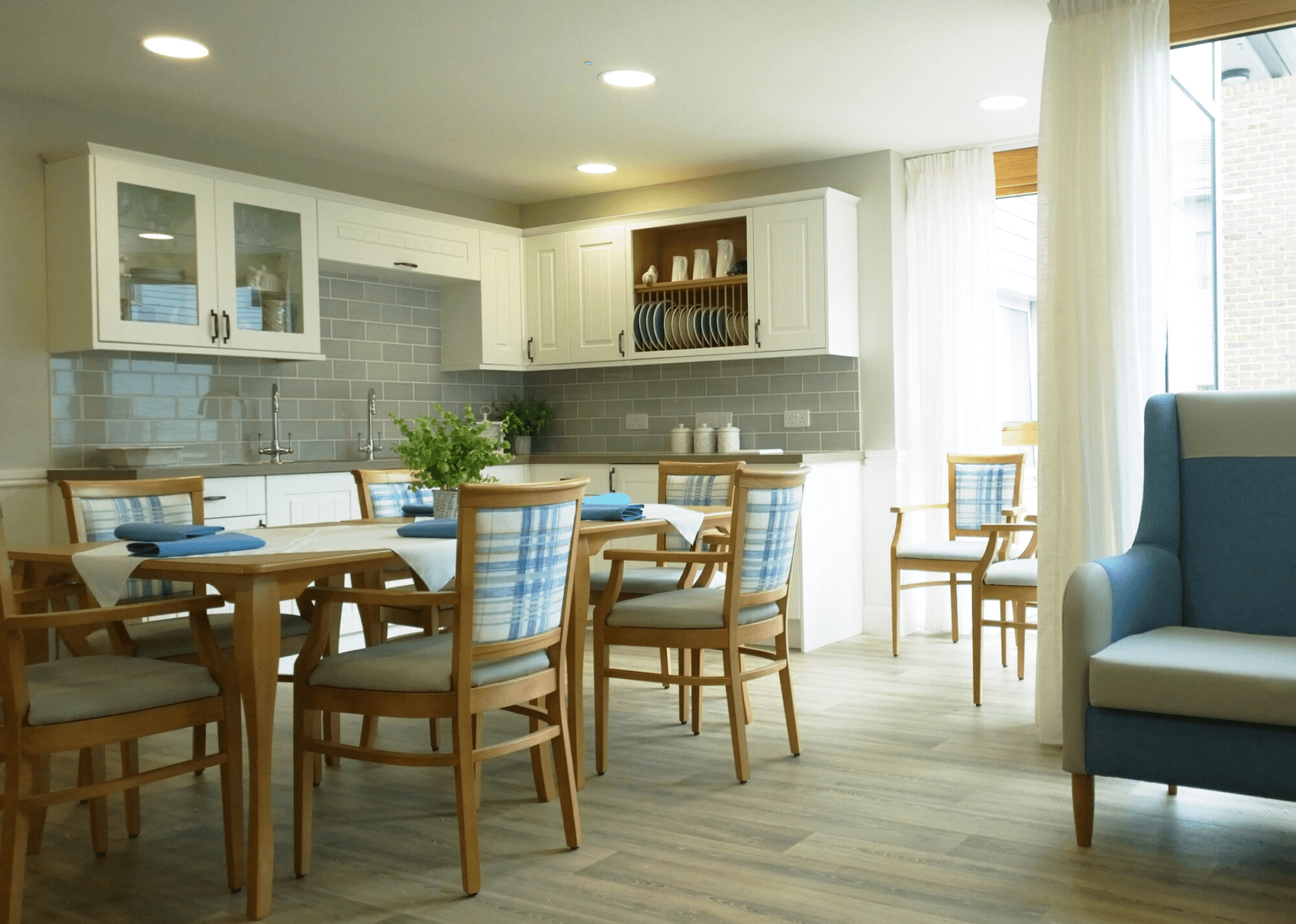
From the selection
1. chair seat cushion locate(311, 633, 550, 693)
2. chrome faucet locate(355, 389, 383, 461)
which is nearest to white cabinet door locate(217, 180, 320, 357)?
chrome faucet locate(355, 389, 383, 461)

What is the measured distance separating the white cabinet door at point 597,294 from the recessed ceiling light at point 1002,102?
6.68 ft

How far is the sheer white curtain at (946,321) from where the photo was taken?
18.6 feet

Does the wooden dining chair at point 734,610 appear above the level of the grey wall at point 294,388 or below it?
below

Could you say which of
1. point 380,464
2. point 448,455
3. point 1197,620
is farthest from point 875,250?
point 448,455

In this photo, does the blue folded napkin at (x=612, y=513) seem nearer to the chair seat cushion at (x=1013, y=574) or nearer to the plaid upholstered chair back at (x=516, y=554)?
the plaid upholstered chair back at (x=516, y=554)

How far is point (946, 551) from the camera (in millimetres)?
4984

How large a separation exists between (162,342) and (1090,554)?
368 centimetres

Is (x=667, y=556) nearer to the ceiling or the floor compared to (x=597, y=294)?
nearer to the floor

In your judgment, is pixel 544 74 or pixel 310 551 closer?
pixel 310 551

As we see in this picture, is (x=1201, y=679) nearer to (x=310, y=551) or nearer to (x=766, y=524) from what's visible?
(x=766, y=524)

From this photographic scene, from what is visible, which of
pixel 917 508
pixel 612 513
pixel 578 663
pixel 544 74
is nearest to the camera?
pixel 578 663

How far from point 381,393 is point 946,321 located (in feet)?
9.84

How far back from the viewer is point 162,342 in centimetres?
470

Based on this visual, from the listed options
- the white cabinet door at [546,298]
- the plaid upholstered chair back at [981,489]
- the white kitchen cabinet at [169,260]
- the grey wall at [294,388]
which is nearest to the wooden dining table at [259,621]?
the white kitchen cabinet at [169,260]
